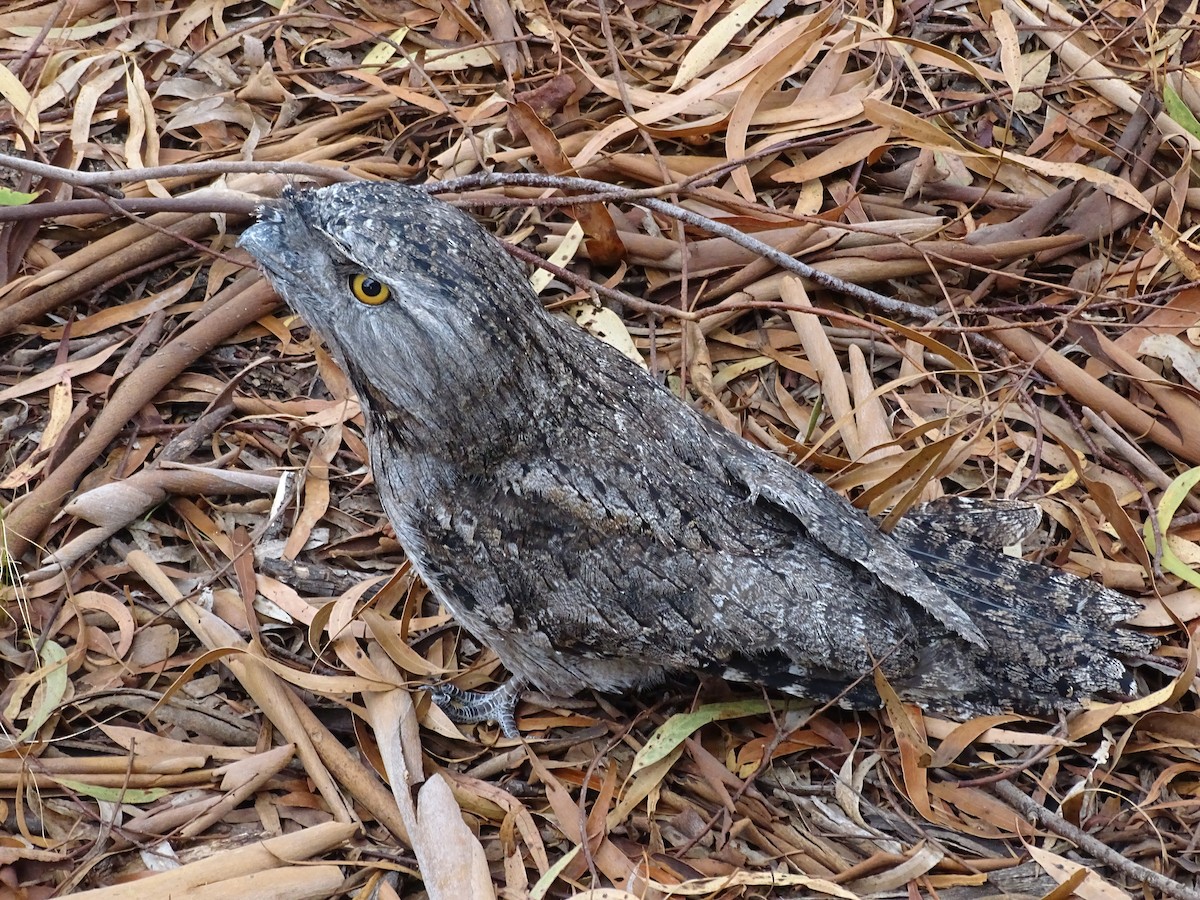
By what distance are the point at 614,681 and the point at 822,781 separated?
634 mm

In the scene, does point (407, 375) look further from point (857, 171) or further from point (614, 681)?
point (857, 171)

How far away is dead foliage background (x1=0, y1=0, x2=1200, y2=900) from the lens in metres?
2.94

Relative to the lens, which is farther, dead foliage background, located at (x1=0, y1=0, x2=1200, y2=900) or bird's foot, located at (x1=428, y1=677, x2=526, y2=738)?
bird's foot, located at (x1=428, y1=677, x2=526, y2=738)

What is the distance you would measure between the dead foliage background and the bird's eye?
1.06 m

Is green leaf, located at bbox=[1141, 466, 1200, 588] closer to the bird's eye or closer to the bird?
the bird

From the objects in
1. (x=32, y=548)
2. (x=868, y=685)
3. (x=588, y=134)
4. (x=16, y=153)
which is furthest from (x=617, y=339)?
(x=16, y=153)

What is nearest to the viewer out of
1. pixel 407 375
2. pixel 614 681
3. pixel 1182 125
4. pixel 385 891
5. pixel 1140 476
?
pixel 407 375

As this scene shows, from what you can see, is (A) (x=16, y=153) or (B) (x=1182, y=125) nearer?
(B) (x=1182, y=125)

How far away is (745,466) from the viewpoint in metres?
2.98

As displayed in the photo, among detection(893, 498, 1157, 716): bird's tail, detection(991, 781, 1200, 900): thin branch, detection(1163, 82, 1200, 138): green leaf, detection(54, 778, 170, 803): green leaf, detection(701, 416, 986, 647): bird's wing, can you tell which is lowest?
detection(991, 781, 1200, 900): thin branch

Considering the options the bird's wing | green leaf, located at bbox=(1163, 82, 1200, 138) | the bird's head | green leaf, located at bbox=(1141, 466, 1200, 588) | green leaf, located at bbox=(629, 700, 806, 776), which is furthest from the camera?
green leaf, located at bbox=(1163, 82, 1200, 138)

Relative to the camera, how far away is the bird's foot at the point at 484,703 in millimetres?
3260

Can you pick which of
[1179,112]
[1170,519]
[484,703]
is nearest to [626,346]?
[484,703]

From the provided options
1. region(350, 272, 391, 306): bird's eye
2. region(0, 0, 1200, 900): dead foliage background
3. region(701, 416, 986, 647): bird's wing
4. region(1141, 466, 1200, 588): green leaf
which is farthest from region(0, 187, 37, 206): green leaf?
region(1141, 466, 1200, 588): green leaf
